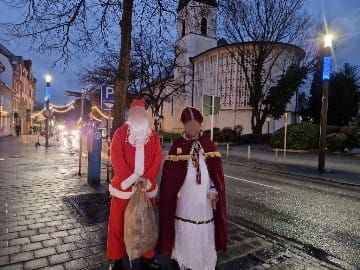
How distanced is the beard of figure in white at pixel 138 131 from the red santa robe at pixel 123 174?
0.14ft

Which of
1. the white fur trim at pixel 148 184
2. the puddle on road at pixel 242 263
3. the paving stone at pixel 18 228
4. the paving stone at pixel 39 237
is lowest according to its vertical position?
the puddle on road at pixel 242 263

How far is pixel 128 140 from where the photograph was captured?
12.1 feet

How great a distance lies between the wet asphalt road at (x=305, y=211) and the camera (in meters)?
5.37

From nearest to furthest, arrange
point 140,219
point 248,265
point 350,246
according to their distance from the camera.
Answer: point 140,219 < point 248,265 < point 350,246

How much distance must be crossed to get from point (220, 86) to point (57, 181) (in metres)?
36.6

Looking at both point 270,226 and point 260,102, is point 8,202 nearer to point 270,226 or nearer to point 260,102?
point 270,226

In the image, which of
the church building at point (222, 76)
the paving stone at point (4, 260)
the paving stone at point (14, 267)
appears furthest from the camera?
the church building at point (222, 76)

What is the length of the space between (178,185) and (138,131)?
0.78 m

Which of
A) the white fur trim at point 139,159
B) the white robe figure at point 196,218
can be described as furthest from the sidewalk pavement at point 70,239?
the white fur trim at point 139,159

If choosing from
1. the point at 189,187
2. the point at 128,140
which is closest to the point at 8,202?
the point at 128,140

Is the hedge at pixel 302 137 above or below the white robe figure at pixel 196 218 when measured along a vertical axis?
above

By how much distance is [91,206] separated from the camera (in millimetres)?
6492

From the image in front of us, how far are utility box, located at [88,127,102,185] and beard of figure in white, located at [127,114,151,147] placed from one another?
531 cm

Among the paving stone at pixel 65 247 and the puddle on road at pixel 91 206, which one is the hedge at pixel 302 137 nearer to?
the puddle on road at pixel 91 206
